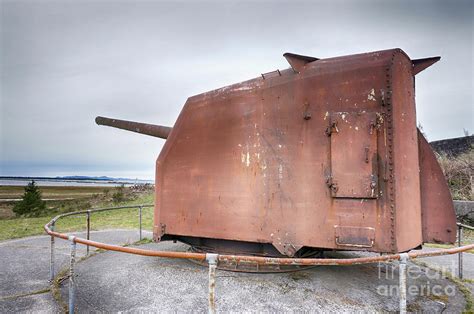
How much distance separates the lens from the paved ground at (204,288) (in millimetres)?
3506

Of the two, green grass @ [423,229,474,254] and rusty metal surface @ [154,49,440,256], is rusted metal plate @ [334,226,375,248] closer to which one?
rusty metal surface @ [154,49,440,256]

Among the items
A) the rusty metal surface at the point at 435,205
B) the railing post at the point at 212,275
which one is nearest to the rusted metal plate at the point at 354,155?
the rusty metal surface at the point at 435,205

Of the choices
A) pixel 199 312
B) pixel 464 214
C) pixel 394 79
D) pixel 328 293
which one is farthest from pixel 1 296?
pixel 464 214

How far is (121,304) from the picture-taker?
354 cm

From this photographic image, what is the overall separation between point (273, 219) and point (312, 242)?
61 cm

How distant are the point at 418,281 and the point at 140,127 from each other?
5.83 metres

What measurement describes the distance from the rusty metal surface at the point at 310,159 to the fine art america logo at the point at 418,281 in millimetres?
→ 595

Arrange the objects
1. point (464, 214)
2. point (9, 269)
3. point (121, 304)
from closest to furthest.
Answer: point (121, 304) < point (9, 269) < point (464, 214)

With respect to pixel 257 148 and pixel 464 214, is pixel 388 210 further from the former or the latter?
pixel 464 214

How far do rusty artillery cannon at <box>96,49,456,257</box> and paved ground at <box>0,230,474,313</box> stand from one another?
1.74 ft

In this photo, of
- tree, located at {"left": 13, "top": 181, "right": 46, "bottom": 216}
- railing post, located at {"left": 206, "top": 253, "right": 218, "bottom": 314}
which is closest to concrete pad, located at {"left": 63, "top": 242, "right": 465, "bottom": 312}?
railing post, located at {"left": 206, "top": 253, "right": 218, "bottom": 314}

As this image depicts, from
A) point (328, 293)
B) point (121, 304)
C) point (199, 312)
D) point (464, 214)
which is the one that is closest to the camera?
point (199, 312)

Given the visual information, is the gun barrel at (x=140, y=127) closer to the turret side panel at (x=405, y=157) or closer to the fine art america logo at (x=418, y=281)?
the turret side panel at (x=405, y=157)

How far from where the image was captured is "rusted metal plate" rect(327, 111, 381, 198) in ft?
12.4
